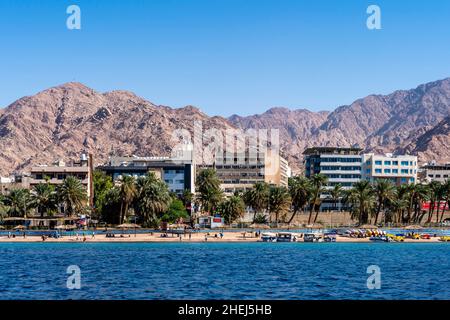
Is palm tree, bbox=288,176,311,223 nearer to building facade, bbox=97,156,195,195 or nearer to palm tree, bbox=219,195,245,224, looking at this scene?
palm tree, bbox=219,195,245,224

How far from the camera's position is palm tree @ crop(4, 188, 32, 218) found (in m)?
147

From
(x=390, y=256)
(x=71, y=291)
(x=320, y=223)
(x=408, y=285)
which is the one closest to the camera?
(x=71, y=291)

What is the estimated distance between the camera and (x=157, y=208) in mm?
135000

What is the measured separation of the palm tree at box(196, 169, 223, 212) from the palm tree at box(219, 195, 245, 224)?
5.58 meters

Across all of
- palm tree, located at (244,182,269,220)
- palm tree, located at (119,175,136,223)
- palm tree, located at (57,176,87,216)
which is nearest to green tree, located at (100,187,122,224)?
palm tree, located at (119,175,136,223)

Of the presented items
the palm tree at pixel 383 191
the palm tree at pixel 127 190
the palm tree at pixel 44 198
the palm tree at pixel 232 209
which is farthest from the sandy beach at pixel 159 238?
the palm tree at pixel 383 191

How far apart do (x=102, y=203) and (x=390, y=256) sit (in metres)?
73.0

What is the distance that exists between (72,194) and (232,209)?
1427 inches

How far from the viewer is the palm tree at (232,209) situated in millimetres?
149125

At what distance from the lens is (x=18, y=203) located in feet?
487
